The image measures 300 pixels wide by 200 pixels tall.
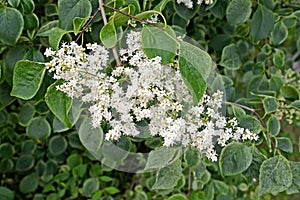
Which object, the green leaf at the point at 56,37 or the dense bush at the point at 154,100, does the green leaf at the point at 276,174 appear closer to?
the dense bush at the point at 154,100

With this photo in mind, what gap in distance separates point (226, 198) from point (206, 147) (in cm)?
51

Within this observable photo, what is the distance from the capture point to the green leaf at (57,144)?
1150 mm

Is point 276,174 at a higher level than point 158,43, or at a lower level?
lower

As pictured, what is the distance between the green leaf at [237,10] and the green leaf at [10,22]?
0.37 meters

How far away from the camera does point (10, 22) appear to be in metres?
0.72

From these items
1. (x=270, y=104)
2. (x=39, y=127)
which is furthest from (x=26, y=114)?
(x=270, y=104)

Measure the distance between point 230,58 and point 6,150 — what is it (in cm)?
61

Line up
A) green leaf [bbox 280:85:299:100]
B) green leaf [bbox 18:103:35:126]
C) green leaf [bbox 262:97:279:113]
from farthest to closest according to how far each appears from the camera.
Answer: green leaf [bbox 18:103:35:126] → green leaf [bbox 280:85:299:100] → green leaf [bbox 262:97:279:113]

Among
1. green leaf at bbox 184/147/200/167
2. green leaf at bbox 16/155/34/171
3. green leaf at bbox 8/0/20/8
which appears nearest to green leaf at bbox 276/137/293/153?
green leaf at bbox 184/147/200/167

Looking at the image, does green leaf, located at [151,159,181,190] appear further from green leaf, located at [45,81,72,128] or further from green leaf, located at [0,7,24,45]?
green leaf, located at [0,7,24,45]

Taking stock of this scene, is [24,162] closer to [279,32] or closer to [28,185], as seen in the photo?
[28,185]

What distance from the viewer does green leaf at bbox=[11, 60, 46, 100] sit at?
1.98 feet

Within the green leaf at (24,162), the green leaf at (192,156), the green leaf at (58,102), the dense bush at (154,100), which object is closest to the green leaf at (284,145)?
the dense bush at (154,100)

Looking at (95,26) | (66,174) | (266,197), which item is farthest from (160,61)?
(66,174)
